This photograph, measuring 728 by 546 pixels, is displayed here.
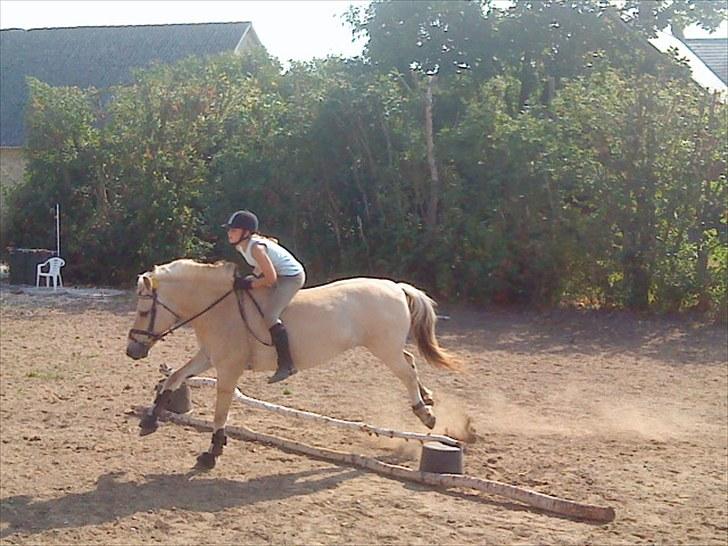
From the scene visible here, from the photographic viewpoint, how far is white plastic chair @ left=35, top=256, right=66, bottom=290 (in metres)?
19.4

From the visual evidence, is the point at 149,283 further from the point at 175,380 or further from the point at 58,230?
the point at 58,230

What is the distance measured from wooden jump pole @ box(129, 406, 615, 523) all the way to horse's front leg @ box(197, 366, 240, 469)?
0.67 metres

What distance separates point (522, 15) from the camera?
22.3m

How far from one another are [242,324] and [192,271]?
0.52m

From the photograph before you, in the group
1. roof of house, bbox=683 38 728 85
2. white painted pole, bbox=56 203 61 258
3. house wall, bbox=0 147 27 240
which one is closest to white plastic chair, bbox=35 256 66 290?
white painted pole, bbox=56 203 61 258

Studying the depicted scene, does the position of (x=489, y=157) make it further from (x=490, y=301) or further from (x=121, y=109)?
(x=121, y=109)

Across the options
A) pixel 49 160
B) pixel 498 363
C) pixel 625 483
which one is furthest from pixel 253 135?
pixel 625 483

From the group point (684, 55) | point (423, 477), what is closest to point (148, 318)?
point (423, 477)

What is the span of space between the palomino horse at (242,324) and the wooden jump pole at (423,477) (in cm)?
67

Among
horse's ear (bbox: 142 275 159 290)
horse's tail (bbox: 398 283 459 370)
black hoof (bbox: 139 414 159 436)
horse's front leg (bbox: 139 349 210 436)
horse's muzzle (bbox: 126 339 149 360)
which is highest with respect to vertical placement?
horse's ear (bbox: 142 275 159 290)

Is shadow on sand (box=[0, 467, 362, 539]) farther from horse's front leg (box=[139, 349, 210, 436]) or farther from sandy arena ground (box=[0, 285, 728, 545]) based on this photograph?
horse's front leg (box=[139, 349, 210, 436])

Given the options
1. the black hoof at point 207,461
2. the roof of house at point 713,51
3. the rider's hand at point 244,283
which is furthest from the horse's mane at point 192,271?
the roof of house at point 713,51

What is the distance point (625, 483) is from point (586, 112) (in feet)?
33.0

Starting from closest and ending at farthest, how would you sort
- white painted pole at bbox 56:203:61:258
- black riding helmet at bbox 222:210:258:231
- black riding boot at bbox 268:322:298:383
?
black riding helmet at bbox 222:210:258:231 → black riding boot at bbox 268:322:298:383 → white painted pole at bbox 56:203:61:258
